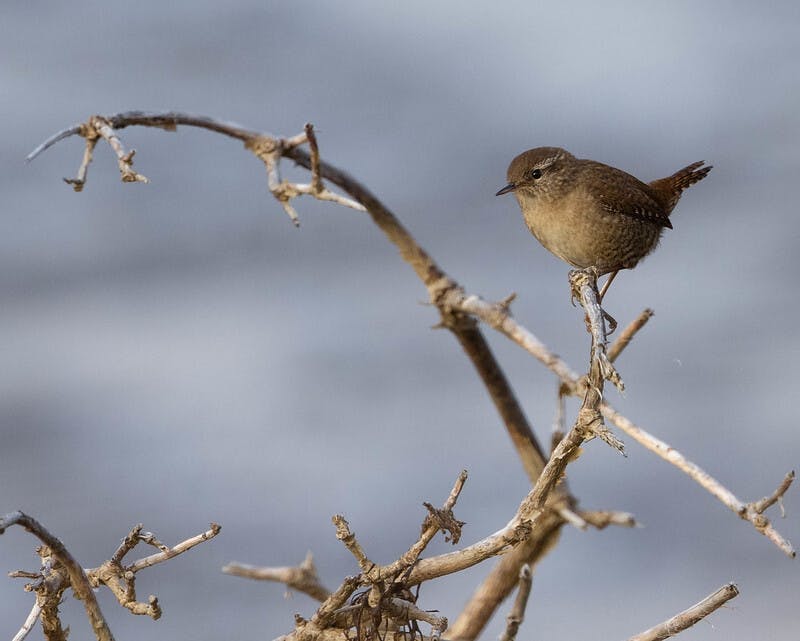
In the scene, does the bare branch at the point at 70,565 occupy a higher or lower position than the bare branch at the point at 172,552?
lower

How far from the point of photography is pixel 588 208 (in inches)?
159

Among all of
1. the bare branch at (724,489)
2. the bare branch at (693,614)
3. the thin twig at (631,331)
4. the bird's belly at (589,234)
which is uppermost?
the bird's belly at (589,234)

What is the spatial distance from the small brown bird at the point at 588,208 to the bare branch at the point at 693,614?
206 cm

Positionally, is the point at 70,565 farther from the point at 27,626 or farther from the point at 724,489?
the point at 724,489

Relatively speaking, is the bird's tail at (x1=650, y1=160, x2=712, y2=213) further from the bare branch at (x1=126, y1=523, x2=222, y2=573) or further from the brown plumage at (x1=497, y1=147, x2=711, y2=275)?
the bare branch at (x1=126, y1=523, x2=222, y2=573)

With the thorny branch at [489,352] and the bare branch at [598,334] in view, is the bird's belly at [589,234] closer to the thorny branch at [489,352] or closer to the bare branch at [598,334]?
the thorny branch at [489,352]

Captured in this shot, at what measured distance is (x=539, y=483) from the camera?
6.16 feet

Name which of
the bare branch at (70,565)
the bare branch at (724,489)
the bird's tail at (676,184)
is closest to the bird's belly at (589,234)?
the bird's tail at (676,184)

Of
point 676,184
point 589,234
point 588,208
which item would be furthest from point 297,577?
point 676,184

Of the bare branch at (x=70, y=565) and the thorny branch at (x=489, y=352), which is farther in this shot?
the thorny branch at (x=489, y=352)

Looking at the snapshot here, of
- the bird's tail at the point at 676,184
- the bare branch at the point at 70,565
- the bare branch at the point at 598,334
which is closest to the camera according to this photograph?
the bare branch at the point at 70,565

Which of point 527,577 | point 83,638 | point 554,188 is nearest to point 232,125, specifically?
point 527,577

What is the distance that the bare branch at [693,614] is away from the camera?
1.81 metres

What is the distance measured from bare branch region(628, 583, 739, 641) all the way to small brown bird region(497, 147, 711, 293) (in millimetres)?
2062
